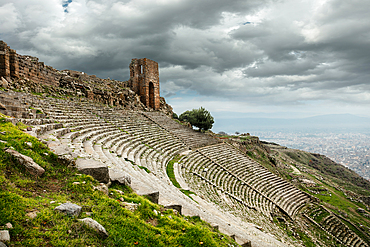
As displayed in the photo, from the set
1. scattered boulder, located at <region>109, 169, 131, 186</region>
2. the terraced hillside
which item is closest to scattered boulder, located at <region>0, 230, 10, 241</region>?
scattered boulder, located at <region>109, 169, 131, 186</region>

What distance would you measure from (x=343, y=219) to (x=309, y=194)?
12.7ft

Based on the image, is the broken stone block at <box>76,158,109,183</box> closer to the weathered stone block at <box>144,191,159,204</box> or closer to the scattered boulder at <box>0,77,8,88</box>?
the weathered stone block at <box>144,191,159,204</box>

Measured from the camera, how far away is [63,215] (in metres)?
2.93

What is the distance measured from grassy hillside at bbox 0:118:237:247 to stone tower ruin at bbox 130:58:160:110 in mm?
32286

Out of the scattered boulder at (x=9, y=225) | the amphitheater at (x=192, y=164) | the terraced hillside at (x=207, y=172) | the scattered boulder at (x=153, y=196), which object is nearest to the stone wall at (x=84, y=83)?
the amphitheater at (x=192, y=164)

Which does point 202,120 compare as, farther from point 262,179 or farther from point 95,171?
point 95,171

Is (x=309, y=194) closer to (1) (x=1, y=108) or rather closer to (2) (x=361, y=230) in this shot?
(2) (x=361, y=230)

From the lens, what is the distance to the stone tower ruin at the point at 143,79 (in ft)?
119

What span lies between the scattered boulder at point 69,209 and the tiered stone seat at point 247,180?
13.4 m

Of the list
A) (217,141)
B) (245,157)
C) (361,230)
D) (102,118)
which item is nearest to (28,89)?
(102,118)

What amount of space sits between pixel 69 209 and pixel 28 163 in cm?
178

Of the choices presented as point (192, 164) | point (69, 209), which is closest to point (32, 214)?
point (69, 209)

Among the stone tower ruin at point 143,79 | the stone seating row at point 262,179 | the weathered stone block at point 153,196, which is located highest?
the stone tower ruin at point 143,79

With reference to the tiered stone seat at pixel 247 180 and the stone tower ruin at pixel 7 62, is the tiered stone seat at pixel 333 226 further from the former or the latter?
the stone tower ruin at pixel 7 62
